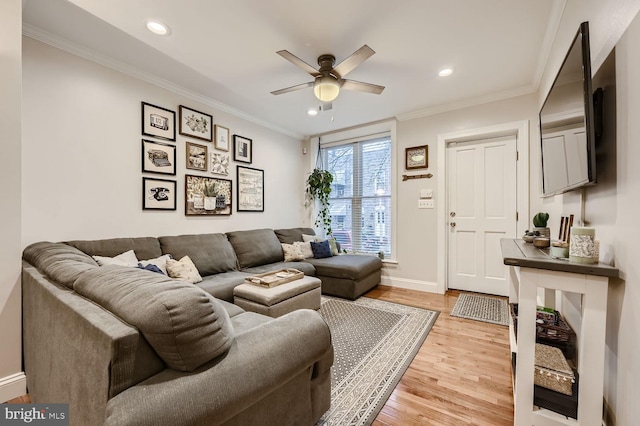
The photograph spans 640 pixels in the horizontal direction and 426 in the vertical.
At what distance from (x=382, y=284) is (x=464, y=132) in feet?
8.07

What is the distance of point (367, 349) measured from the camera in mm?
2113

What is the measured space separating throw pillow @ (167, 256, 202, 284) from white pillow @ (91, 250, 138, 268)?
29 cm

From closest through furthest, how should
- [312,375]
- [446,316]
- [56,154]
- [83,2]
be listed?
[312,375] → [83,2] → [56,154] → [446,316]

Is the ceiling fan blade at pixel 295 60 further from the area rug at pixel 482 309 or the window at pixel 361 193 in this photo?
the area rug at pixel 482 309

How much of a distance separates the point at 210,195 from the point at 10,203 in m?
1.80

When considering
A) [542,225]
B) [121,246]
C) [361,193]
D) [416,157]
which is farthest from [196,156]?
[542,225]

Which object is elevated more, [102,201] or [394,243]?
[102,201]

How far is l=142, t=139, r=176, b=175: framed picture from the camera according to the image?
2.72 metres

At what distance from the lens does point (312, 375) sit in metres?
1.24

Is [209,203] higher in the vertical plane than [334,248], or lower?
higher

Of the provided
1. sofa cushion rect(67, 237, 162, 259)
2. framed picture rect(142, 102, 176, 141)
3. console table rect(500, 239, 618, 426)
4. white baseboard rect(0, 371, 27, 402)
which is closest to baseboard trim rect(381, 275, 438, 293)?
console table rect(500, 239, 618, 426)

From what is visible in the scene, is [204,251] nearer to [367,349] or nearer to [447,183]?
[367,349]

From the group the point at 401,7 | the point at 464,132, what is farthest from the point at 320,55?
the point at 464,132

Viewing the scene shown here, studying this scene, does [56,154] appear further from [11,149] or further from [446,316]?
[446,316]
